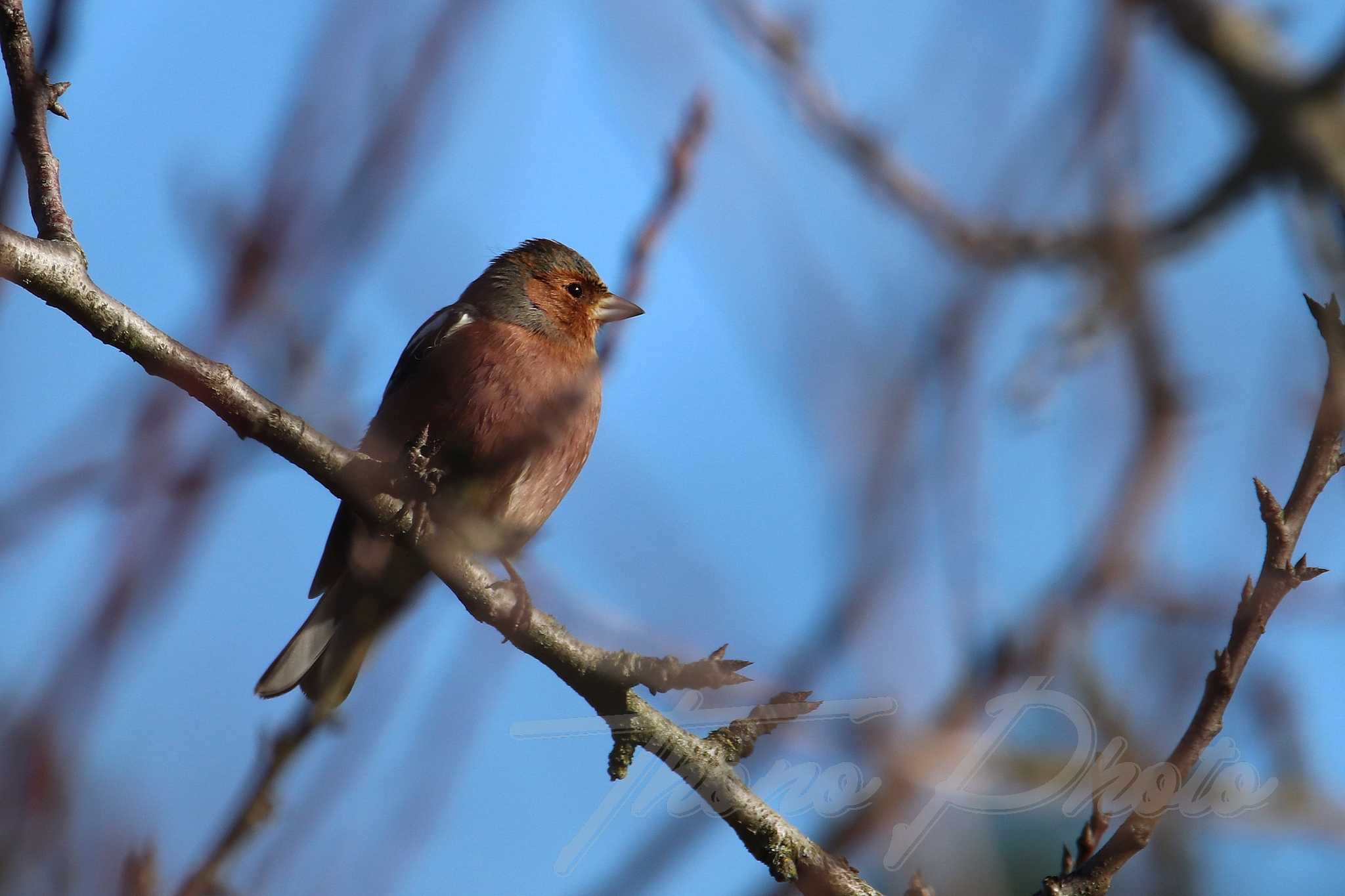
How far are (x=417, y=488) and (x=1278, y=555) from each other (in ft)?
7.23

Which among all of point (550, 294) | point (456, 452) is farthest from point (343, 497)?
point (550, 294)

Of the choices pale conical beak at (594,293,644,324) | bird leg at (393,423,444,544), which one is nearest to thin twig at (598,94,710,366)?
bird leg at (393,423,444,544)

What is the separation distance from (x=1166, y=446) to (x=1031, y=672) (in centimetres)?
118

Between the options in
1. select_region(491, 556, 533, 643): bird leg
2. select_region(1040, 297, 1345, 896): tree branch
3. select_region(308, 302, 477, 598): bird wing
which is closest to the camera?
select_region(1040, 297, 1345, 896): tree branch

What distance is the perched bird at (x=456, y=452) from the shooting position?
501 centimetres

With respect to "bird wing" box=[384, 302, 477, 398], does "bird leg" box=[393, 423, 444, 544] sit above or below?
below

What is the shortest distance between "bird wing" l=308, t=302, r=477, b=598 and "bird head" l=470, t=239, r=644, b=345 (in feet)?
0.65

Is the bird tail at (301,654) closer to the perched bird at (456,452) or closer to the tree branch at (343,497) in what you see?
the perched bird at (456,452)

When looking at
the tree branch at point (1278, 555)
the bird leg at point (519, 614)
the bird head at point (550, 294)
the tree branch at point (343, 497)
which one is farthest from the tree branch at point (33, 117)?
the bird head at point (550, 294)

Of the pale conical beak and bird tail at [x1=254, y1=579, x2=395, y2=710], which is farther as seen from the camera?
the pale conical beak

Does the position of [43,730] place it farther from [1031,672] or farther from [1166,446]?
[1166,446]

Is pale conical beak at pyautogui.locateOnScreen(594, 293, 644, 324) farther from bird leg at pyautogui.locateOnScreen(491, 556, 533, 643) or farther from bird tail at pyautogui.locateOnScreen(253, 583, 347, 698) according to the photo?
bird leg at pyautogui.locateOnScreen(491, 556, 533, 643)

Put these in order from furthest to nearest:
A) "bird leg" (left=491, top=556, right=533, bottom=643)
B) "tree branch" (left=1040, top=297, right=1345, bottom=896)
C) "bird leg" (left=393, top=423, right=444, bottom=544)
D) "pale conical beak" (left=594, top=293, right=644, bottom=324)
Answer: "pale conical beak" (left=594, top=293, right=644, bottom=324) → "bird leg" (left=491, top=556, right=533, bottom=643) → "bird leg" (left=393, top=423, right=444, bottom=544) → "tree branch" (left=1040, top=297, right=1345, bottom=896)

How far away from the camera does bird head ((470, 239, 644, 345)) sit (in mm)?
6012
